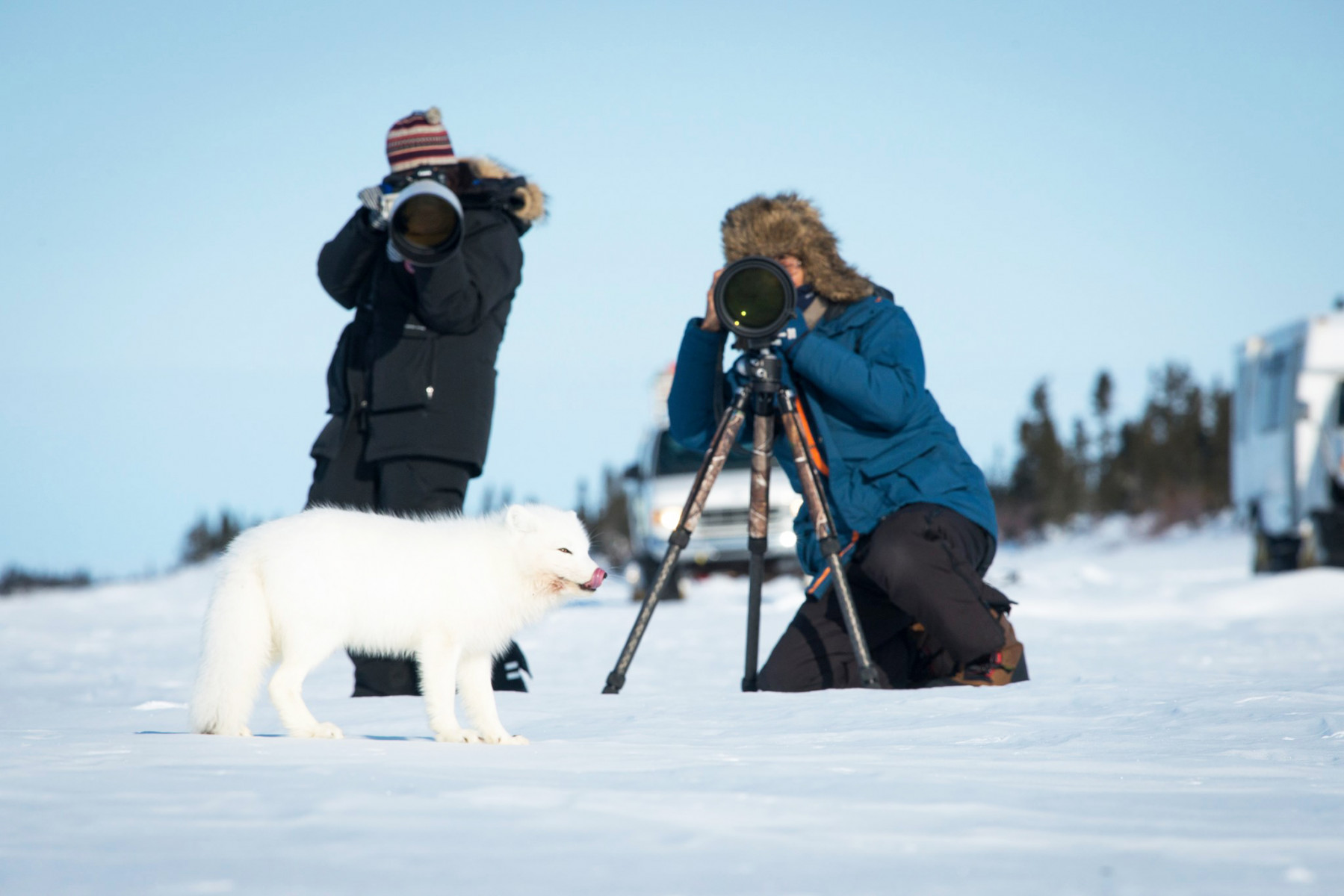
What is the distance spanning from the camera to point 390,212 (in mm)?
3137

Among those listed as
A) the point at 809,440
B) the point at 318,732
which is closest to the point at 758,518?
the point at 809,440

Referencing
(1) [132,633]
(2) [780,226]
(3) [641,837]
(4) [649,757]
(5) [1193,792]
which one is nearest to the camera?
(3) [641,837]

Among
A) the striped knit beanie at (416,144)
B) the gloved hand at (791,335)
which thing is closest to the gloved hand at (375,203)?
the striped knit beanie at (416,144)

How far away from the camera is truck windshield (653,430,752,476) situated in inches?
448

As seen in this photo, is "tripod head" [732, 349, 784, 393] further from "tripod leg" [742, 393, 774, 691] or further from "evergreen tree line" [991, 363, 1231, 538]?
"evergreen tree line" [991, 363, 1231, 538]

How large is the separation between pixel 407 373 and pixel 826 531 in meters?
1.29

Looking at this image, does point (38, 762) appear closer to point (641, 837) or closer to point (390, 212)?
point (641, 837)

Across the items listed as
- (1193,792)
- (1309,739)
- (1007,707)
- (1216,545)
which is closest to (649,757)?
(1193,792)

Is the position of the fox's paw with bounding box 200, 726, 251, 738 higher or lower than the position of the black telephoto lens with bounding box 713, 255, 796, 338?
lower

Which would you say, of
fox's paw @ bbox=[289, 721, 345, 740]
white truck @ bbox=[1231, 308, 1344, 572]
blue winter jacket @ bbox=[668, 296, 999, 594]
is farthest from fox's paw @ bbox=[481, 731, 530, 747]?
white truck @ bbox=[1231, 308, 1344, 572]

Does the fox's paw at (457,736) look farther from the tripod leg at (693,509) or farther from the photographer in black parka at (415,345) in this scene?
the tripod leg at (693,509)

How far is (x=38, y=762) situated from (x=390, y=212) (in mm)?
1576

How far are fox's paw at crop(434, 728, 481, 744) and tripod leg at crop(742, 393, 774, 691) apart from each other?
1235 mm

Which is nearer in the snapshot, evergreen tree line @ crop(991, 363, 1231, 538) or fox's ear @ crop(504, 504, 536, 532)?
fox's ear @ crop(504, 504, 536, 532)
